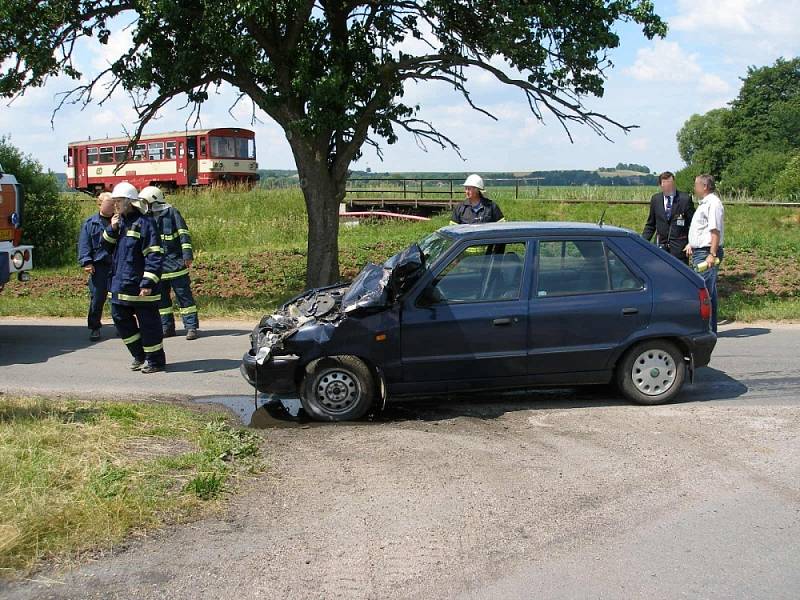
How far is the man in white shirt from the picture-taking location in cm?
1007

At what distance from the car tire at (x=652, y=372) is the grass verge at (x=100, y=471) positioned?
3198 mm

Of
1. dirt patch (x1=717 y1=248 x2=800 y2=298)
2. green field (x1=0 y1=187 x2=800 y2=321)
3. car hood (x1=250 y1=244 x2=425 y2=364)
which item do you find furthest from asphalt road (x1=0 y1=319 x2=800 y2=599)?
dirt patch (x1=717 y1=248 x2=800 y2=298)

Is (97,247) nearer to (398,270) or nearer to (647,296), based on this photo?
(398,270)

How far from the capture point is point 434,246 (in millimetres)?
7941

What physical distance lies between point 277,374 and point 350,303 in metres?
0.83

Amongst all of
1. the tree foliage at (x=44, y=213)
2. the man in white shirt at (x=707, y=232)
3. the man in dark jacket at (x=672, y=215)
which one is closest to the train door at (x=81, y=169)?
the tree foliage at (x=44, y=213)

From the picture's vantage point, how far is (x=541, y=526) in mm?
4969

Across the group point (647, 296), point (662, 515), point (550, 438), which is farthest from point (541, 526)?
point (647, 296)

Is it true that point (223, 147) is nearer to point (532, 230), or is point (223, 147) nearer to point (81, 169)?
point (81, 169)

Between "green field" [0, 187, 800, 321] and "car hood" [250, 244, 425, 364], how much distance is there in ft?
19.2

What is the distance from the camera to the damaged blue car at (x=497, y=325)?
7.20 m

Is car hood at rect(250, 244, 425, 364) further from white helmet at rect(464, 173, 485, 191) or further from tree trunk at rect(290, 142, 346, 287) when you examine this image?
tree trunk at rect(290, 142, 346, 287)

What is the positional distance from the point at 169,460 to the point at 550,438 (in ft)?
9.10

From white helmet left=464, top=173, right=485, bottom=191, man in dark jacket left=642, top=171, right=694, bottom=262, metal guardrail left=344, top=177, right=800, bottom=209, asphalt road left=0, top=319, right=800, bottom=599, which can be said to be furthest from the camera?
metal guardrail left=344, top=177, right=800, bottom=209
